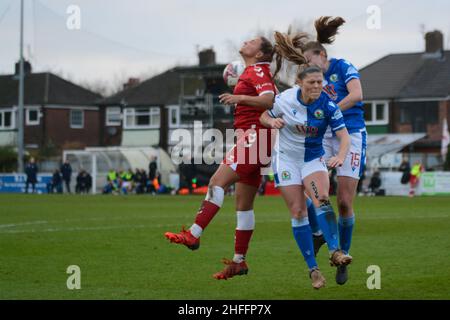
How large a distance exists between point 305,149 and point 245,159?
3.01ft

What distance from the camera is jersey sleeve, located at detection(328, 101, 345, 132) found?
33.8 ft

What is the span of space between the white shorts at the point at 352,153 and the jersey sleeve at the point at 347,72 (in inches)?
26.6

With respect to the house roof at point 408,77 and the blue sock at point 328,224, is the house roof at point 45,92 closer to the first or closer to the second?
the house roof at point 408,77

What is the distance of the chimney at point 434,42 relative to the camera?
243 ft

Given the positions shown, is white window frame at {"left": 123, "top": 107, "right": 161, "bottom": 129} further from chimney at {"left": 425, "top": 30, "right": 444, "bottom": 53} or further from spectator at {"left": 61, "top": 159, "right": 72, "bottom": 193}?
spectator at {"left": 61, "top": 159, "right": 72, "bottom": 193}

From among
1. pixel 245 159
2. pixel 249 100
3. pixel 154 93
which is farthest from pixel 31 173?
pixel 249 100

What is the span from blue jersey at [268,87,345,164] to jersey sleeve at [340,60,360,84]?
3.83 feet

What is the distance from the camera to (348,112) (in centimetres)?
1155

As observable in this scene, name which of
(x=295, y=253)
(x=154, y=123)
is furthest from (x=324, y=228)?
(x=154, y=123)

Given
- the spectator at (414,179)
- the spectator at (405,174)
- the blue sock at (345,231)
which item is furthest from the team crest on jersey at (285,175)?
the spectator at (405,174)

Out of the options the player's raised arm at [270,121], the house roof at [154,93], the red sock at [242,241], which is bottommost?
the red sock at [242,241]

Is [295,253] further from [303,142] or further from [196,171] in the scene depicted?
[196,171]

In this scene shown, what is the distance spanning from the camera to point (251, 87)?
11.0 metres
